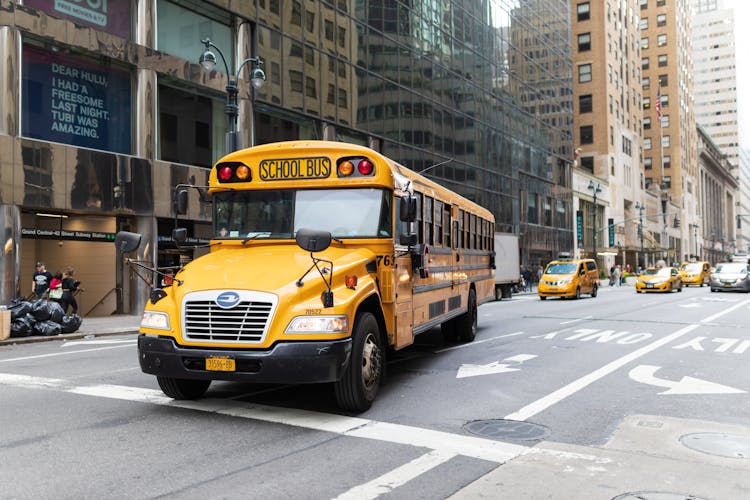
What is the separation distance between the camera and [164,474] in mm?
4668

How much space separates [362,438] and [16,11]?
743 inches

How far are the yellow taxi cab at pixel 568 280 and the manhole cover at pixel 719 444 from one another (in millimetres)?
24253

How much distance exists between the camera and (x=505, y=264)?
105 ft

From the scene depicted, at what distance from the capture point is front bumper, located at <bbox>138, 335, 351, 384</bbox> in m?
5.94

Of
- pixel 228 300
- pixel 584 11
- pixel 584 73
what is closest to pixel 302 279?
pixel 228 300

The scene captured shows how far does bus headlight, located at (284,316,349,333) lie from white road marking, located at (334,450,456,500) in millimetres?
1491

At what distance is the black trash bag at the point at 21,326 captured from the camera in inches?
577

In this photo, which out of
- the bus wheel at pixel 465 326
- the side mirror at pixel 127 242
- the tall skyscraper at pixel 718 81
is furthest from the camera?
the tall skyscraper at pixel 718 81

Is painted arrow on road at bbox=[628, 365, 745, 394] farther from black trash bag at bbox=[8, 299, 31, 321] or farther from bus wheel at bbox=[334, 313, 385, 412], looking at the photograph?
black trash bag at bbox=[8, 299, 31, 321]

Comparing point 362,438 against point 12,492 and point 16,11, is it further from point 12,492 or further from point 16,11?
point 16,11

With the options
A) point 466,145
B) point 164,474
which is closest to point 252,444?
point 164,474

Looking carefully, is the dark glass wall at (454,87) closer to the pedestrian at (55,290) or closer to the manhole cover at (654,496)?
the pedestrian at (55,290)

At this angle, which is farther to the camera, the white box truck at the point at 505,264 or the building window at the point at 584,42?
the building window at the point at 584,42

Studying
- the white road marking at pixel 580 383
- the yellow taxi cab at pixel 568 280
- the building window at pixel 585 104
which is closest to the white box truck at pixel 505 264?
the yellow taxi cab at pixel 568 280
